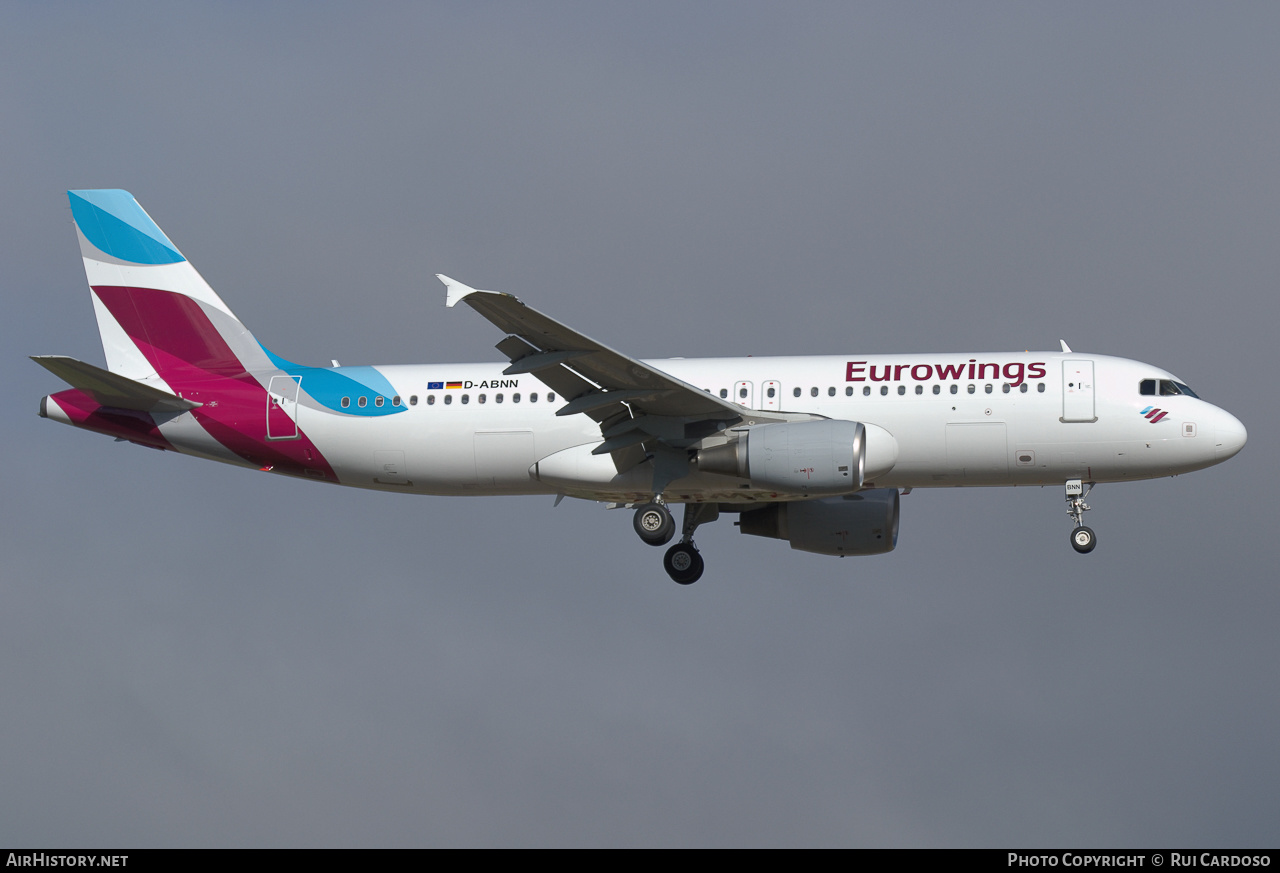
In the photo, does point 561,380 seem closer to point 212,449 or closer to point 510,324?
point 510,324

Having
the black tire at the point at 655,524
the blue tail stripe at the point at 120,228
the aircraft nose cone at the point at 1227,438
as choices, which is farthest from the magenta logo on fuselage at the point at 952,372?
the blue tail stripe at the point at 120,228

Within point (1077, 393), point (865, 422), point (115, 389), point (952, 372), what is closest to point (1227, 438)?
point (1077, 393)

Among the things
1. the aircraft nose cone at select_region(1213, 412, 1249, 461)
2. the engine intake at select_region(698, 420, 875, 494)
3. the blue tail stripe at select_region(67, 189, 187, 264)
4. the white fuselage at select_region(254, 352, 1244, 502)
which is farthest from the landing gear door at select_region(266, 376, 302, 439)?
the aircraft nose cone at select_region(1213, 412, 1249, 461)

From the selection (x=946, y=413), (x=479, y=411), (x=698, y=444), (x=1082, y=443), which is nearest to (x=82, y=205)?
(x=479, y=411)

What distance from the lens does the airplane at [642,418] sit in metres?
33.1

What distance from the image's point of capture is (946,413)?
109 ft

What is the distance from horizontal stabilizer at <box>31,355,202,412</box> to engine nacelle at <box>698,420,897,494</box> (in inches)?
512

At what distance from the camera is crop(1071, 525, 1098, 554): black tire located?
1334 inches

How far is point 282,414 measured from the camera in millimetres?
36281

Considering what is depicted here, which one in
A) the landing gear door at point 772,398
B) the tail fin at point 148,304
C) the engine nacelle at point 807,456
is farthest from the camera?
the tail fin at point 148,304

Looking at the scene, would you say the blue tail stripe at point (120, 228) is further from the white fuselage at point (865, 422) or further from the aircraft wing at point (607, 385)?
the aircraft wing at point (607, 385)

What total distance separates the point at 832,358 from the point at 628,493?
5.59 m

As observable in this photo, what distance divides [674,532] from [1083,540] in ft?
29.9

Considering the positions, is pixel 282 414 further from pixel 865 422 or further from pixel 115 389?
pixel 865 422
